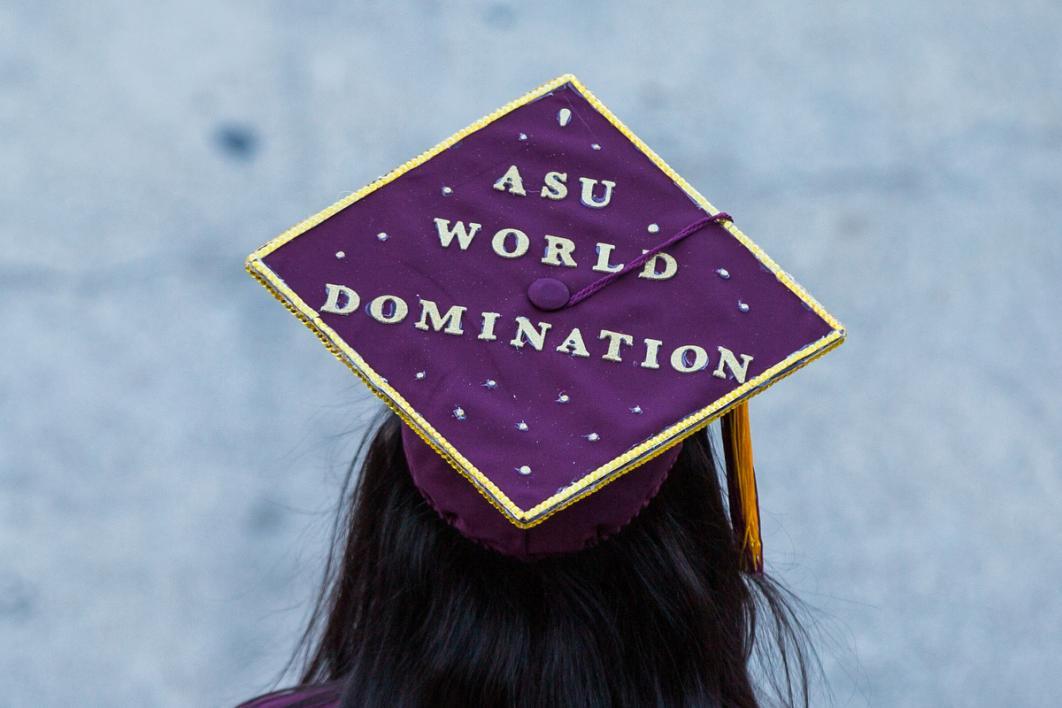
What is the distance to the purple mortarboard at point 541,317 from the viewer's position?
103 cm

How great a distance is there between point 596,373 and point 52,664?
177cm

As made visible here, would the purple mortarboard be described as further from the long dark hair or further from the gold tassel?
the gold tassel

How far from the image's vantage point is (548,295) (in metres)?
1.06

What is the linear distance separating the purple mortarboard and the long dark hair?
0.04 metres

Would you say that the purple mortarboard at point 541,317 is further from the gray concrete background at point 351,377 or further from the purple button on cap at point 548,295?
the gray concrete background at point 351,377

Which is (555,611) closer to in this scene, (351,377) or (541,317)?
(541,317)

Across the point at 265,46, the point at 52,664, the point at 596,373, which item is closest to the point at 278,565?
the point at 52,664

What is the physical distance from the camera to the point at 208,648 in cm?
238

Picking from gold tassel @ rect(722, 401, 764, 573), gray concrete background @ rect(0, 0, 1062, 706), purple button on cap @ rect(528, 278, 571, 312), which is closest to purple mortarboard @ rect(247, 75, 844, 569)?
purple button on cap @ rect(528, 278, 571, 312)

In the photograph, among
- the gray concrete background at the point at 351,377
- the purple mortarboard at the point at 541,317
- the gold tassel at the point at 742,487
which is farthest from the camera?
the gray concrete background at the point at 351,377

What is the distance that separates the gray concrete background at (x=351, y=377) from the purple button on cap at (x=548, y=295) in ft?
4.67

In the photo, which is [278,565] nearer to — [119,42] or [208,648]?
[208,648]

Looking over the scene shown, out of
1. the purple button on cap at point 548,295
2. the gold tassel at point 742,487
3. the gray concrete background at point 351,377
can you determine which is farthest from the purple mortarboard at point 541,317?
the gray concrete background at point 351,377

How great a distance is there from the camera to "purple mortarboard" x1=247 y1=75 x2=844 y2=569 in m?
1.03
